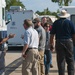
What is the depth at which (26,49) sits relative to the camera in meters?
7.99

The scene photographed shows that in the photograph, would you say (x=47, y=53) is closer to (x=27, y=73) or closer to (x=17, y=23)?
(x=27, y=73)

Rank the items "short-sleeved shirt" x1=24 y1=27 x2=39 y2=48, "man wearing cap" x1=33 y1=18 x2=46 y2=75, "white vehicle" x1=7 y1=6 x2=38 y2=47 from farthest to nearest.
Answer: "white vehicle" x1=7 y1=6 x2=38 y2=47
"man wearing cap" x1=33 y1=18 x2=46 y2=75
"short-sleeved shirt" x1=24 y1=27 x2=39 y2=48

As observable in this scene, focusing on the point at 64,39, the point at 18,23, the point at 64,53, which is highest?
the point at 64,39

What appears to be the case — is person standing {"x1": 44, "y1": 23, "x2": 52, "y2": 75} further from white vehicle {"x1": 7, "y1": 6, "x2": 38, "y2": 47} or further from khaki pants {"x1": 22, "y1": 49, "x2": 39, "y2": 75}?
white vehicle {"x1": 7, "y1": 6, "x2": 38, "y2": 47}

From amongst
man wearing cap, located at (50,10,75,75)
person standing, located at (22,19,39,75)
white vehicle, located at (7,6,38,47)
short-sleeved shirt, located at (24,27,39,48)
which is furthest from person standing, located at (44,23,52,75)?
white vehicle, located at (7,6,38,47)

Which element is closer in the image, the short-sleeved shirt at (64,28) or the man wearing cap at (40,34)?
the short-sleeved shirt at (64,28)

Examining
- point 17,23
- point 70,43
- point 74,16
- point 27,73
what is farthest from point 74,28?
point 17,23

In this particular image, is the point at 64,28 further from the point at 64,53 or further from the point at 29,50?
the point at 29,50

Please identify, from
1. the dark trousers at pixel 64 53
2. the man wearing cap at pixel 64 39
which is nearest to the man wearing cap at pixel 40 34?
the man wearing cap at pixel 64 39

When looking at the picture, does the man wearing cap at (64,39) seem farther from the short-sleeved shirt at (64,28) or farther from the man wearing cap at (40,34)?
the man wearing cap at (40,34)

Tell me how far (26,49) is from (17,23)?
14.4 meters

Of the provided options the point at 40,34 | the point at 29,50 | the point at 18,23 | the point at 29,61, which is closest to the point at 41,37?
the point at 40,34

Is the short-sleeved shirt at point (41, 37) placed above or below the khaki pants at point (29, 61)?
above

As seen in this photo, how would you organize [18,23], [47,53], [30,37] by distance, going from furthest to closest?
[18,23] → [47,53] → [30,37]
